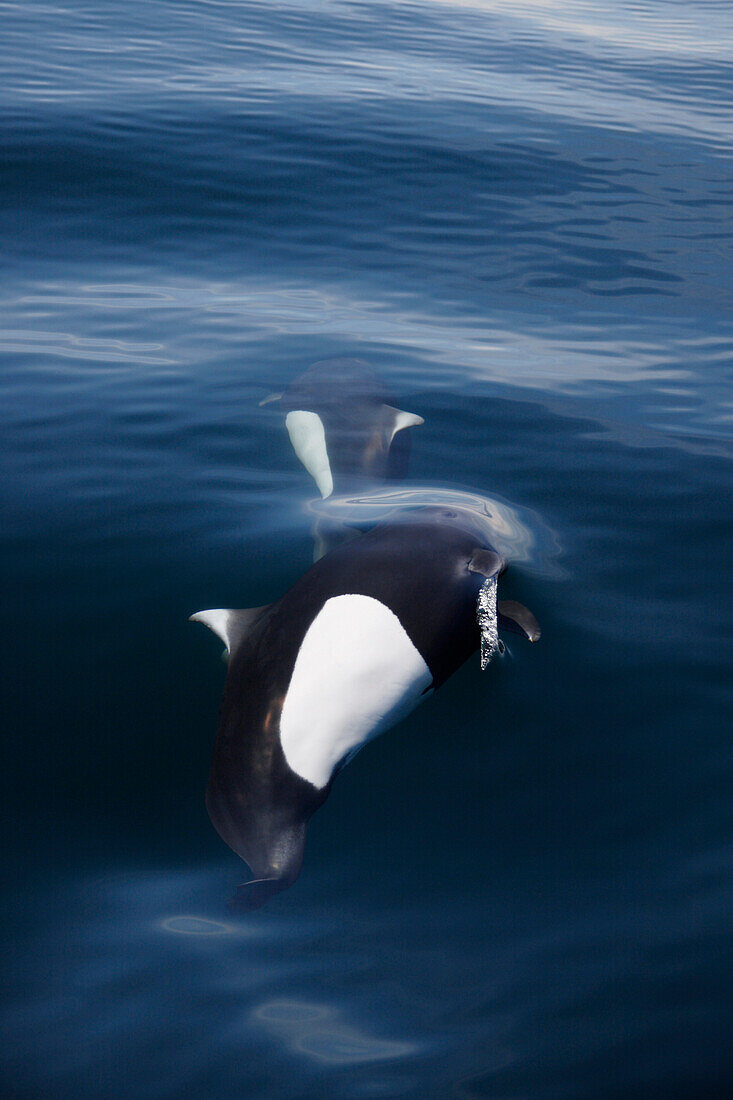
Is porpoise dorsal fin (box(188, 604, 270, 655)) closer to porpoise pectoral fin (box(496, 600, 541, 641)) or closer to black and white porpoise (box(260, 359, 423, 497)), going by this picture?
porpoise pectoral fin (box(496, 600, 541, 641))

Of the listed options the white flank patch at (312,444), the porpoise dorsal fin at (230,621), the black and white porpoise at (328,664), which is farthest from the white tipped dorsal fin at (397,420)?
the porpoise dorsal fin at (230,621)

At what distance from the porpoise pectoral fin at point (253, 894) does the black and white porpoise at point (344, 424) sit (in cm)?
323

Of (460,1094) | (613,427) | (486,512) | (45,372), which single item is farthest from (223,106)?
(460,1094)

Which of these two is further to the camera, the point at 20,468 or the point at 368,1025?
the point at 20,468

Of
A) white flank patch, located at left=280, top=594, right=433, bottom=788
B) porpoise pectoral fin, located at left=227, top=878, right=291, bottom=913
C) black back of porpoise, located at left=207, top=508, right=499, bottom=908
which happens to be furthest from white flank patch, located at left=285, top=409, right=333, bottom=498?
porpoise pectoral fin, located at left=227, top=878, right=291, bottom=913

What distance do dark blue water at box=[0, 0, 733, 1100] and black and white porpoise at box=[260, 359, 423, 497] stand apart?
20cm

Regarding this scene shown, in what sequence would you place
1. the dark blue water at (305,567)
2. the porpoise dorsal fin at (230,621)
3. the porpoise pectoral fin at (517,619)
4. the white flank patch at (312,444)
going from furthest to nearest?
the white flank patch at (312,444) < the porpoise pectoral fin at (517,619) < the porpoise dorsal fin at (230,621) < the dark blue water at (305,567)

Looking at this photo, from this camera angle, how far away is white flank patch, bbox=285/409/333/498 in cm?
672

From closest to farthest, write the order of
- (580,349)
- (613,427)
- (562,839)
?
(562,839), (613,427), (580,349)

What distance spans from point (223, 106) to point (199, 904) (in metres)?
14.7

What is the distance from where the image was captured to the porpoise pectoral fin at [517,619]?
471 cm

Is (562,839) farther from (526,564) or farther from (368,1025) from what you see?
(526,564)

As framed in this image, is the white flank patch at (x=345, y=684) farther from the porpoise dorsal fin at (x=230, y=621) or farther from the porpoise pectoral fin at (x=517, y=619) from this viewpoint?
the porpoise pectoral fin at (x=517, y=619)

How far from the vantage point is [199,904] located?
3680 mm
